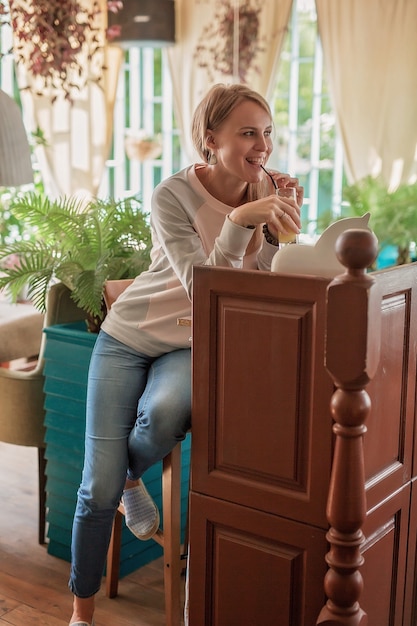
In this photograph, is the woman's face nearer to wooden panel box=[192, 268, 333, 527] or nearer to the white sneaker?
wooden panel box=[192, 268, 333, 527]

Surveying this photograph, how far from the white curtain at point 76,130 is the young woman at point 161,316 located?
179 inches

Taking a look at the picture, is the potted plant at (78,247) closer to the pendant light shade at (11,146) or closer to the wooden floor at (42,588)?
the pendant light shade at (11,146)

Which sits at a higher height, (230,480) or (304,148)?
(304,148)

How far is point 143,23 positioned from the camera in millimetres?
5391

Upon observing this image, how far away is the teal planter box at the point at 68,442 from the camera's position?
2578mm

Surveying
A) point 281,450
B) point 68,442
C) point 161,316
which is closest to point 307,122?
point 68,442

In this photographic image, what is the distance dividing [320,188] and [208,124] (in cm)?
376

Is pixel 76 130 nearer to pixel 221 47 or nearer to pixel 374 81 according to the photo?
pixel 221 47

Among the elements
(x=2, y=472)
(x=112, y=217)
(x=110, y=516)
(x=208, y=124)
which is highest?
(x=208, y=124)

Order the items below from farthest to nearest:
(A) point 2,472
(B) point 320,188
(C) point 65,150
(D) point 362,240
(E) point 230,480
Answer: (C) point 65,150 < (B) point 320,188 < (A) point 2,472 < (E) point 230,480 < (D) point 362,240

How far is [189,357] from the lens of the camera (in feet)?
6.60

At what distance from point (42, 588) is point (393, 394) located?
142 cm

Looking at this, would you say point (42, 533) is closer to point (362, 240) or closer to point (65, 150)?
point (362, 240)

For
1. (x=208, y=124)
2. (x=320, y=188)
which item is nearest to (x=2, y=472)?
(x=208, y=124)
